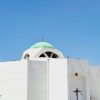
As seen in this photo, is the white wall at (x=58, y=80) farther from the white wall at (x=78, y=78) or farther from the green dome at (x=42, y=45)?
the green dome at (x=42, y=45)

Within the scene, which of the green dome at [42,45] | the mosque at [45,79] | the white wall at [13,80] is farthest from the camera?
the green dome at [42,45]

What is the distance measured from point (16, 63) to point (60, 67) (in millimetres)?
3934

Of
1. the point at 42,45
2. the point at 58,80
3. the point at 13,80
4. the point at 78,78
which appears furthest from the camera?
the point at 42,45

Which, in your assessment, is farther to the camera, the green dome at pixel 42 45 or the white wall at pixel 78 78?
the green dome at pixel 42 45

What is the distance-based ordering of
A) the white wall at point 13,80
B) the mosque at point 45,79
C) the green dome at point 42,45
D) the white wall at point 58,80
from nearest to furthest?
the white wall at point 58,80 < the mosque at point 45,79 < the white wall at point 13,80 < the green dome at point 42,45

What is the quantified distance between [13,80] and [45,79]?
9.23ft

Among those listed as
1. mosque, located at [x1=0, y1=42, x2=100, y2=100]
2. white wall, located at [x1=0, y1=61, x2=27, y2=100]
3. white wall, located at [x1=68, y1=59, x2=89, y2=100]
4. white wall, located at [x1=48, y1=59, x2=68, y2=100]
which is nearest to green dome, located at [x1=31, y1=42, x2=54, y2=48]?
mosque, located at [x1=0, y1=42, x2=100, y2=100]

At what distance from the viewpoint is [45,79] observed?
31.2 m

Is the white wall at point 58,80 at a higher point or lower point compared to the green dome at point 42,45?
lower

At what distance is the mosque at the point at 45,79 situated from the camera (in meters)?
30.3

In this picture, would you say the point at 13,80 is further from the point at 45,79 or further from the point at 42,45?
the point at 42,45

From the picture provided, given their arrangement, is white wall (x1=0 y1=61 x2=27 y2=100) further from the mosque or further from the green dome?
the green dome

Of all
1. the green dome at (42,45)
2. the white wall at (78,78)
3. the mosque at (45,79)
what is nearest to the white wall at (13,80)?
the mosque at (45,79)

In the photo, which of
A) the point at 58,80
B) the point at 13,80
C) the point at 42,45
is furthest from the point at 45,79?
the point at 42,45
